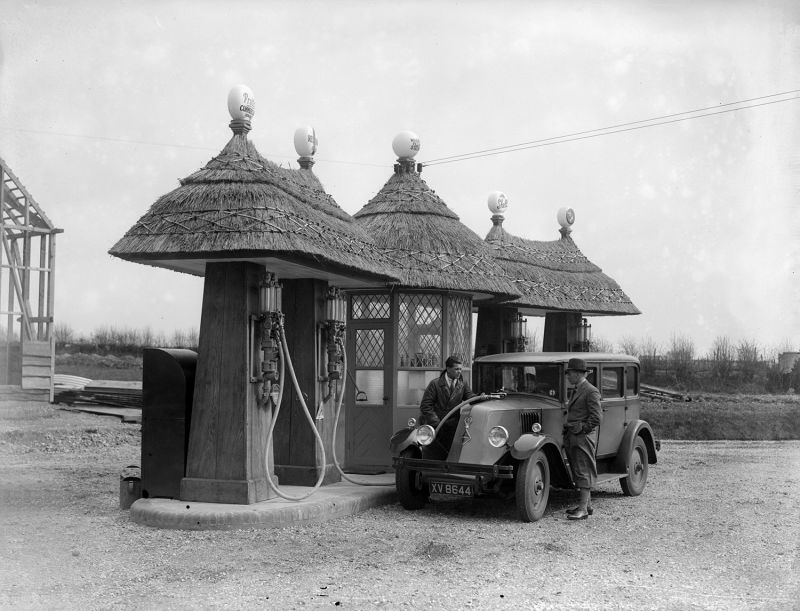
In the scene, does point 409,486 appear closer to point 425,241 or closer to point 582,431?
point 582,431

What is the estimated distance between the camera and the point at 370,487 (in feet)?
34.6

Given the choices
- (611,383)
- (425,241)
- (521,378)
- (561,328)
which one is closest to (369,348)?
(425,241)

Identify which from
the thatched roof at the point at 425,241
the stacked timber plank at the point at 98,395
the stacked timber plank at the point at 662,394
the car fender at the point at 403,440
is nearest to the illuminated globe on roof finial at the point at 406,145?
the thatched roof at the point at 425,241

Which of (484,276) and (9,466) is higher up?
(484,276)

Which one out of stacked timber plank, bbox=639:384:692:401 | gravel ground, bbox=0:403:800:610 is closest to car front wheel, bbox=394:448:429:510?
gravel ground, bbox=0:403:800:610

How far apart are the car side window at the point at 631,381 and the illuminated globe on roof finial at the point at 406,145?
4.60 m

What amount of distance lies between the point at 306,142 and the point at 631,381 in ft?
18.4

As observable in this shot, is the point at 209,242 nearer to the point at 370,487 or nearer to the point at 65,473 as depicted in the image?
the point at 370,487

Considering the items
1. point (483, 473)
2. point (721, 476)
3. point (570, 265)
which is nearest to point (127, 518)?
point (483, 473)

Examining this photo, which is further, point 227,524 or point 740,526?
point 740,526

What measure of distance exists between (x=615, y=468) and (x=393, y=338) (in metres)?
3.32

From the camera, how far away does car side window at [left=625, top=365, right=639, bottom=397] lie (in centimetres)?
1167

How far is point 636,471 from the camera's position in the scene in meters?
11.5

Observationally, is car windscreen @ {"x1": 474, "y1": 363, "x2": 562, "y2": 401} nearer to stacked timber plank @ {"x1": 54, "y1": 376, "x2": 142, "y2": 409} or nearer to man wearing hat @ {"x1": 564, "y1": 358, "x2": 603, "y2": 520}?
man wearing hat @ {"x1": 564, "y1": 358, "x2": 603, "y2": 520}
